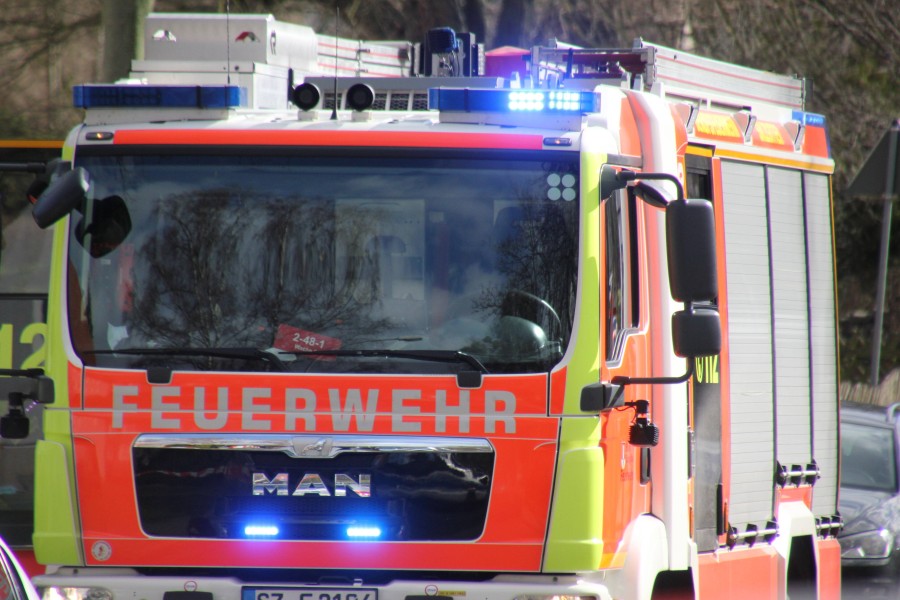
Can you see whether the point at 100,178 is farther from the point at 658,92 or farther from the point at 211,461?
the point at 658,92

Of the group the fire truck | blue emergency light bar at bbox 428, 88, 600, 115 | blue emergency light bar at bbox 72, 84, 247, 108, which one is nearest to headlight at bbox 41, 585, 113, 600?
the fire truck

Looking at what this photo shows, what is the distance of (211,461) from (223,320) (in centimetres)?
54

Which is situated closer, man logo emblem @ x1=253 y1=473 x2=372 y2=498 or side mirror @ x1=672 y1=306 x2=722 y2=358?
side mirror @ x1=672 y1=306 x2=722 y2=358

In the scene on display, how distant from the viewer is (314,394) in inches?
242

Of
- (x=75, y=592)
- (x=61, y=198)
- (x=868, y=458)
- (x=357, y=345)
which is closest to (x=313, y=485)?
(x=357, y=345)

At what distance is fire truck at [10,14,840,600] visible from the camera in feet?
20.2

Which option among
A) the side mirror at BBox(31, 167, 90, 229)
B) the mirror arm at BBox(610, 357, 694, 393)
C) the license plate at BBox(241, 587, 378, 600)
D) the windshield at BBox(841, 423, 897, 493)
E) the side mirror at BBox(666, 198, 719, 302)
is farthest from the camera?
the windshield at BBox(841, 423, 897, 493)

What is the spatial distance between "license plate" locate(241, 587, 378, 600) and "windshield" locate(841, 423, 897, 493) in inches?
253

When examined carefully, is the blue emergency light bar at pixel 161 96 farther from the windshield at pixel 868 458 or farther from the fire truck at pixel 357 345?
the windshield at pixel 868 458

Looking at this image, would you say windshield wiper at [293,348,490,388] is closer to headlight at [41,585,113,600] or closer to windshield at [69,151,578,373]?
windshield at [69,151,578,373]

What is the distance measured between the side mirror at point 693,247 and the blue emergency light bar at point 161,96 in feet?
6.00

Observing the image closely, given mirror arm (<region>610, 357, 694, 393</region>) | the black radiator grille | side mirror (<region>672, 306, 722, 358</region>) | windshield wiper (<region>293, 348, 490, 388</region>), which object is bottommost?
the black radiator grille

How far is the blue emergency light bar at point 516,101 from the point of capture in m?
6.45

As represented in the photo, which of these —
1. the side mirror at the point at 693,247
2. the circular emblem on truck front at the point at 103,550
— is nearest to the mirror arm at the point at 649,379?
the side mirror at the point at 693,247
